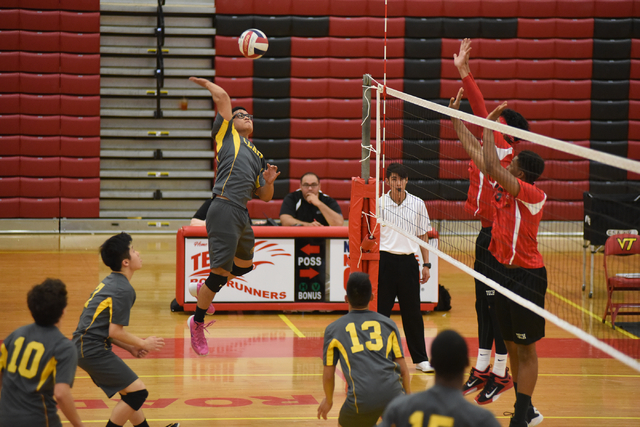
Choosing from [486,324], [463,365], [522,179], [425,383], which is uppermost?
[522,179]

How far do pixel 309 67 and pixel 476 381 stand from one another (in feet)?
32.0

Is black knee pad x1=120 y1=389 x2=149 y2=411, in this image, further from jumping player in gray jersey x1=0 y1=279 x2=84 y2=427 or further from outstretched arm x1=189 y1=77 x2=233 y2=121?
outstretched arm x1=189 y1=77 x2=233 y2=121

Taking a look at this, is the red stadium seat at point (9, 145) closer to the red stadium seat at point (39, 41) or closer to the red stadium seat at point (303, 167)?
the red stadium seat at point (39, 41)

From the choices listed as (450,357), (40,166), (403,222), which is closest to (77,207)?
(40,166)

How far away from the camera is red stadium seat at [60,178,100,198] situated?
1391 centimetres

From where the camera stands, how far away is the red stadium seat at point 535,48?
47.7ft

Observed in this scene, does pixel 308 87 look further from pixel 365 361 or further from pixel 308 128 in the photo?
pixel 365 361

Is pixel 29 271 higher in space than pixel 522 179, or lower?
lower

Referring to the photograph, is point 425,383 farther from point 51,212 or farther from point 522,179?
point 51,212

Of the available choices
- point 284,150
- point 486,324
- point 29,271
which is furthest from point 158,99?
point 486,324

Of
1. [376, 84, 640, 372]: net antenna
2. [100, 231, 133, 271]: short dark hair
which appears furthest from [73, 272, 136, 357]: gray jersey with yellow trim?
[376, 84, 640, 372]: net antenna

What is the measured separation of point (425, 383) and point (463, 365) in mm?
4099

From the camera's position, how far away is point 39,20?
13789 millimetres

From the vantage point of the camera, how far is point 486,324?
5895 millimetres
